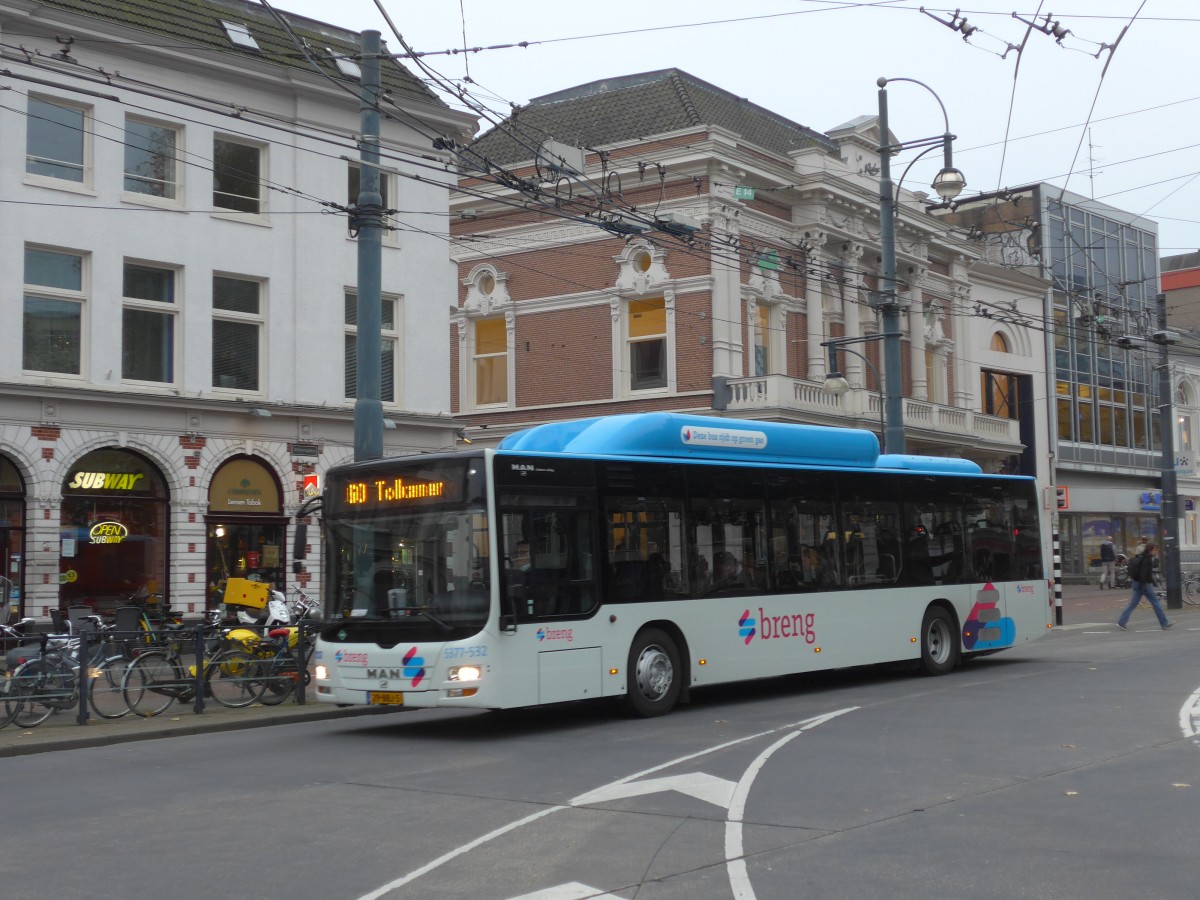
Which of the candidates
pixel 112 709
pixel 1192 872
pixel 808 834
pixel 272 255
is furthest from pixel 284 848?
pixel 272 255

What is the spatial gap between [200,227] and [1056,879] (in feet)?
69.2

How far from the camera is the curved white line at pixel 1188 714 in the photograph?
1202cm

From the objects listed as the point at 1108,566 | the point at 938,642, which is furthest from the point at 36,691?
the point at 1108,566

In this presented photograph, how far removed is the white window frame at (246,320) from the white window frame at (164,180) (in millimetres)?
1479

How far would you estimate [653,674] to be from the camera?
48.0 ft

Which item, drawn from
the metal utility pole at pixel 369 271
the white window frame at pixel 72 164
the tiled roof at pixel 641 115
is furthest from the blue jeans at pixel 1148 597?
the white window frame at pixel 72 164

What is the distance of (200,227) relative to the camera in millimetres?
24984

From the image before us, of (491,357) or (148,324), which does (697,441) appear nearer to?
(148,324)

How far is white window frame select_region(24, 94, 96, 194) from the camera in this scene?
2291 centimetres

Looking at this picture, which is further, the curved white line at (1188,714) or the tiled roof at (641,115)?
the tiled roof at (641,115)

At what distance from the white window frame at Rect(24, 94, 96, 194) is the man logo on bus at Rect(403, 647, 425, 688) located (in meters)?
13.4

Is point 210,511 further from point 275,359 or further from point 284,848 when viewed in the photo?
point 284,848

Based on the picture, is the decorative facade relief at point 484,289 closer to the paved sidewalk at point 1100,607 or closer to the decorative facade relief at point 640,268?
the decorative facade relief at point 640,268

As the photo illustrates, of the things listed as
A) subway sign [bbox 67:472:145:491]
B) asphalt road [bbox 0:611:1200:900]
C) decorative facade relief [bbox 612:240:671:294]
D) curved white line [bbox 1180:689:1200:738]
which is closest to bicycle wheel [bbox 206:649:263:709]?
asphalt road [bbox 0:611:1200:900]
